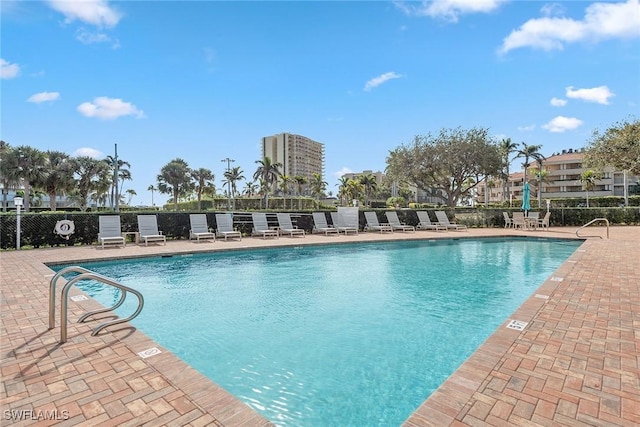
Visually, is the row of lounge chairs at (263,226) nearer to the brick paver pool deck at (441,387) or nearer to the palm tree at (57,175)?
the brick paver pool deck at (441,387)

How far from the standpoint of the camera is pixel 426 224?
18312 mm

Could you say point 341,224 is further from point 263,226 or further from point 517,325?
point 517,325

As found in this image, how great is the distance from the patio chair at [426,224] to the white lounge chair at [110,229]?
13.7 metres

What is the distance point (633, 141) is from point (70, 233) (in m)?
24.8

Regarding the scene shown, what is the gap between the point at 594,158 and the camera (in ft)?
63.3

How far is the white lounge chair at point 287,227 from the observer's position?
590 inches

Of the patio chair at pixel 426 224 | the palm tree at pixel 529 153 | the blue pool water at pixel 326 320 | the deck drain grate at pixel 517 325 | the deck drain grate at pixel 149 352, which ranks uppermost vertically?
the palm tree at pixel 529 153

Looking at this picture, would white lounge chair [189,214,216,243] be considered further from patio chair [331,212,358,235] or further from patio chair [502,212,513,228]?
patio chair [502,212,513,228]

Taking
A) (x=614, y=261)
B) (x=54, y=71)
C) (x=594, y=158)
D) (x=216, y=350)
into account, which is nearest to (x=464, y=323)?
(x=216, y=350)

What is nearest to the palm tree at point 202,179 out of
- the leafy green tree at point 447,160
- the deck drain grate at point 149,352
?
the leafy green tree at point 447,160

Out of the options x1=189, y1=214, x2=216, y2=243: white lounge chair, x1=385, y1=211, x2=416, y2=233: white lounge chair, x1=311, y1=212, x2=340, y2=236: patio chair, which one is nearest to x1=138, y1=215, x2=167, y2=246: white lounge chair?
x1=189, y1=214, x2=216, y2=243: white lounge chair

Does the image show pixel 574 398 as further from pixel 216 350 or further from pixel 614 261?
pixel 614 261

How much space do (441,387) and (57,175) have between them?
36.8m

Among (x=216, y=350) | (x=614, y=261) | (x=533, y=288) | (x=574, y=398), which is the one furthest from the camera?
(x=614, y=261)
